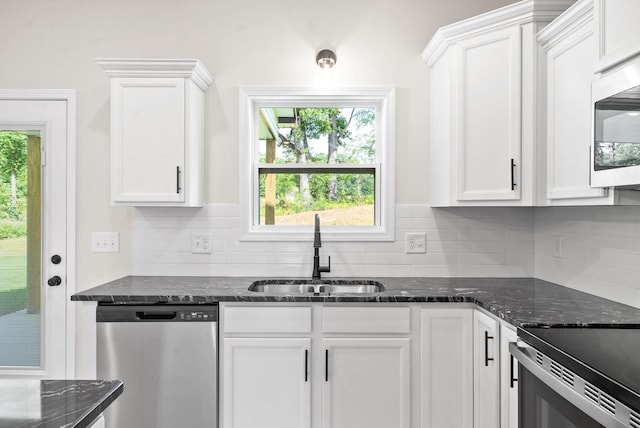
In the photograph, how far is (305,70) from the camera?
2824 millimetres

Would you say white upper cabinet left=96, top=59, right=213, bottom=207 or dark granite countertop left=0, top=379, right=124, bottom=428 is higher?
white upper cabinet left=96, top=59, right=213, bottom=207

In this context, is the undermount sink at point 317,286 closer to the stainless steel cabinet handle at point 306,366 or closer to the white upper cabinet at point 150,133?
the stainless steel cabinet handle at point 306,366

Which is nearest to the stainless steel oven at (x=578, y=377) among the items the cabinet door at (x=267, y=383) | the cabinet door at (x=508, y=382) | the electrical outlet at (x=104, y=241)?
the cabinet door at (x=508, y=382)

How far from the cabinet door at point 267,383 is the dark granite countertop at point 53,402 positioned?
46.6 inches

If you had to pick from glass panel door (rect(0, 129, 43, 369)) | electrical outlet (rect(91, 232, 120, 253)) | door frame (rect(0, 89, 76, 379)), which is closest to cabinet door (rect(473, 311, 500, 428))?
electrical outlet (rect(91, 232, 120, 253))

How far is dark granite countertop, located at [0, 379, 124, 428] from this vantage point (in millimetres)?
826

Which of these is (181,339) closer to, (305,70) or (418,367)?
(418,367)

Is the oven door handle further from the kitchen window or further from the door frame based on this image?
the door frame

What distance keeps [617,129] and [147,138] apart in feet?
7.15

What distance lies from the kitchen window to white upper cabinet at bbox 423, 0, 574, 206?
0.57 meters

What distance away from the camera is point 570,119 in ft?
6.64

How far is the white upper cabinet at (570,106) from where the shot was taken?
6.17ft

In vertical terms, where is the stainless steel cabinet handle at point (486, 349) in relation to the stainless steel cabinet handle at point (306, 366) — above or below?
above

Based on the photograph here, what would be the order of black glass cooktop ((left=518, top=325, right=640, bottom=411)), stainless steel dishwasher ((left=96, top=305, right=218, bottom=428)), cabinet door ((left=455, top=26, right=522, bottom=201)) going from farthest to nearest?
cabinet door ((left=455, top=26, right=522, bottom=201))
stainless steel dishwasher ((left=96, top=305, right=218, bottom=428))
black glass cooktop ((left=518, top=325, right=640, bottom=411))
